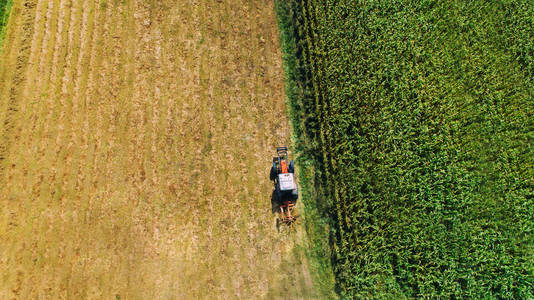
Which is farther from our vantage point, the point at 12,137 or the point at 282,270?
the point at 12,137

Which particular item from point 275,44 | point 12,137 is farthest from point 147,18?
point 12,137

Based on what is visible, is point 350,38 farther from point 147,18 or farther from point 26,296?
point 26,296

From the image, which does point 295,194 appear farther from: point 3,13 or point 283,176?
point 3,13

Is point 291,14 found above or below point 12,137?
above

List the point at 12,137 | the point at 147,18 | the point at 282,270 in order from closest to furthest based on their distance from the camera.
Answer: the point at 282,270 → the point at 12,137 → the point at 147,18

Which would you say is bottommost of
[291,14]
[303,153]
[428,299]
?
[428,299]

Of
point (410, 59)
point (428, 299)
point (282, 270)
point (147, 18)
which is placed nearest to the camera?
point (428, 299)

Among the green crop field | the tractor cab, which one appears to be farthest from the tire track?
the green crop field
